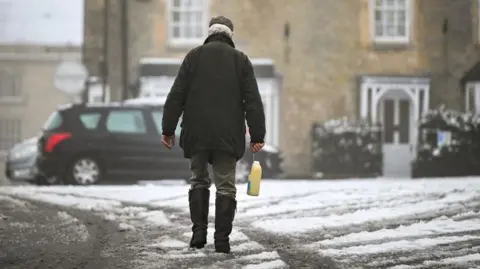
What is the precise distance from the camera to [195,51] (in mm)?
4648

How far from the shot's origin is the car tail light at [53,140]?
10695mm

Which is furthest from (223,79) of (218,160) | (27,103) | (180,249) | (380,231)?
(27,103)

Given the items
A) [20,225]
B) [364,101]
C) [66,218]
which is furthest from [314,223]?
[364,101]

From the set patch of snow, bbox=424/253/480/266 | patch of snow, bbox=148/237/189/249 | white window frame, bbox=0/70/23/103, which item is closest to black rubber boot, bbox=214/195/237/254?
patch of snow, bbox=148/237/189/249

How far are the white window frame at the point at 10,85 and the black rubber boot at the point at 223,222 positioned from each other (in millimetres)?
20472

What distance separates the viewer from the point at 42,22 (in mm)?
21719

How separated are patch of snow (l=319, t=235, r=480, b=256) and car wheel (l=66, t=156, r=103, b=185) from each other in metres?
6.46

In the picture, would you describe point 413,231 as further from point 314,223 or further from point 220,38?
point 220,38

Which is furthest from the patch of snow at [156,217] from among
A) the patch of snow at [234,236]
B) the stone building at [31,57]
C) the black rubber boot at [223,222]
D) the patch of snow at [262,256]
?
the stone building at [31,57]

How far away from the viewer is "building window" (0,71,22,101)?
2408cm

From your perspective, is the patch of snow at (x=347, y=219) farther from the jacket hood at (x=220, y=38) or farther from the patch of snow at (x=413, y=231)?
the jacket hood at (x=220, y=38)

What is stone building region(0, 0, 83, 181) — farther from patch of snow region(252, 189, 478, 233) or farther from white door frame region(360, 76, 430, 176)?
patch of snow region(252, 189, 478, 233)

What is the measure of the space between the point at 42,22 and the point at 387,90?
32.6ft

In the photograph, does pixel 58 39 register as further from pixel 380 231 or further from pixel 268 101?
pixel 380 231
